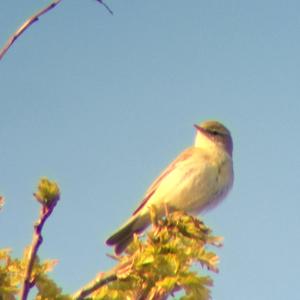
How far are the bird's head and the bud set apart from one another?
858 centimetres

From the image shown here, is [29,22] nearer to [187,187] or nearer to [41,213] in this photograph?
[41,213]

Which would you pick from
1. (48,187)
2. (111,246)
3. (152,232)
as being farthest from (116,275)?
(111,246)

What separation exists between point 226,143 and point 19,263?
8.79 meters

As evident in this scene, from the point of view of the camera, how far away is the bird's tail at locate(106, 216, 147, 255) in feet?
29.5

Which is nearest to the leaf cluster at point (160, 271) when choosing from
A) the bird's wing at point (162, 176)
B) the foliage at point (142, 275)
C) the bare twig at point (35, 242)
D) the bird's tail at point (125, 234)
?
the foliage at point (142, 275)

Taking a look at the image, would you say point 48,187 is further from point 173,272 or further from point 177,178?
point 177,178

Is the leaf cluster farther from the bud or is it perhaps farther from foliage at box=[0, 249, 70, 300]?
the bud

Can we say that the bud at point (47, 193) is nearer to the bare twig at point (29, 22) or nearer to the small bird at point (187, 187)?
the bare twig at point (29, 22)

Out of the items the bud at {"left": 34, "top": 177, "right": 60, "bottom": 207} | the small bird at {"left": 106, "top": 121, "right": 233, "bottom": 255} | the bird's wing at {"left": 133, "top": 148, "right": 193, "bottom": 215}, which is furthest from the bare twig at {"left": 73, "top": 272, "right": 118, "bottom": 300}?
the bird's wing at {"left": 133, "top": 148, "right": 193, "bottom": 215}

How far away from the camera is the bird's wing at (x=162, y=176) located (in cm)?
991

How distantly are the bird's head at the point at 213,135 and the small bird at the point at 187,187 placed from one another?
1.39 feet

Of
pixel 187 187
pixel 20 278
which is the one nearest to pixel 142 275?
pixel 20 278

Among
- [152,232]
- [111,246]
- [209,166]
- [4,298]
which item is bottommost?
[4,298]

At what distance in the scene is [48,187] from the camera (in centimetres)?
236
